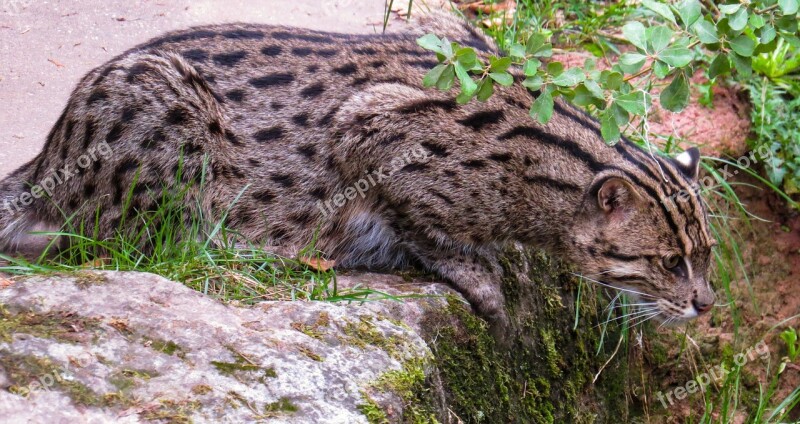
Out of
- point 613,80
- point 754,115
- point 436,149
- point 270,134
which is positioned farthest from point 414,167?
point 754,115

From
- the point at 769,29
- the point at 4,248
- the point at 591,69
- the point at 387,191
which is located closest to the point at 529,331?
the point at 387,191

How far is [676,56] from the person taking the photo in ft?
15.1

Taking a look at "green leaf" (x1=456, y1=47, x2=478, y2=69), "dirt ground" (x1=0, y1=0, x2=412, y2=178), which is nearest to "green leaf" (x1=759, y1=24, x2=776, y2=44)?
"green leaf" (x1=456, y1=47, x2=478, y2=69)

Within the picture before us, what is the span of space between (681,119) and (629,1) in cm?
150

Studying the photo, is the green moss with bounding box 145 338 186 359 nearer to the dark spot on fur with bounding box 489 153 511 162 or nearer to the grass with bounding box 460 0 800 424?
the dark spot on fur with bounding box 489 153 511 162

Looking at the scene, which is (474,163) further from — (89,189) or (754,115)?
(754,115)

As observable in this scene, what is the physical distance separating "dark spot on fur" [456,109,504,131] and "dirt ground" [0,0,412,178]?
3513mm

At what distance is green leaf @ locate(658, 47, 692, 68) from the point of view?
4.60 metres

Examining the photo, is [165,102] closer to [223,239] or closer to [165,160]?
[165,160]

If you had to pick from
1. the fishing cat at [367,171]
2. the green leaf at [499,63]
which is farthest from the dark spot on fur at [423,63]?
the green leaf at [499,63]

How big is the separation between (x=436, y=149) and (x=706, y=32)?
167cm

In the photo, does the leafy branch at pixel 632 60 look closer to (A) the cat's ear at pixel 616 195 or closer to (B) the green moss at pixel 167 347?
(A) the cat's ear at pixel 616 195

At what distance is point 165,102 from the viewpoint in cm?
566

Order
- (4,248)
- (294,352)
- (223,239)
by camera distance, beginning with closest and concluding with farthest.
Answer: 1. (294,352)
2. (223,239)
3. (4,248)
